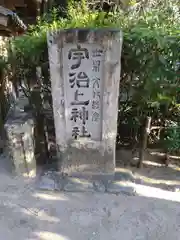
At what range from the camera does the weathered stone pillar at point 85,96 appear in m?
2.85

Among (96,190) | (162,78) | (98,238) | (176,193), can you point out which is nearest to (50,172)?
(96,190)

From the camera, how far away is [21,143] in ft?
10.6

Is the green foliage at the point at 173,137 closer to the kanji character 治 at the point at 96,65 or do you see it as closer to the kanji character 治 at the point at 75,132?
the kanji character 治 at the point at 75,132

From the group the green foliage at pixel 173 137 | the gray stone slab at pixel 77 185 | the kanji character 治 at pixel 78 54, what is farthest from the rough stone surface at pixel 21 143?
the green foliage at pixel 173 137

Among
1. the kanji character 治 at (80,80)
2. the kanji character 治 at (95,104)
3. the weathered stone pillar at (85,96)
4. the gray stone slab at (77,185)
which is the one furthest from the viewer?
the gray stone slab at (77,185)

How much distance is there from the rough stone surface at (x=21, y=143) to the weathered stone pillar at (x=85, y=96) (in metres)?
0.38

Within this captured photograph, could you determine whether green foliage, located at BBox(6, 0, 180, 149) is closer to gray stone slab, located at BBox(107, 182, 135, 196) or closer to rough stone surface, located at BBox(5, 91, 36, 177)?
rough stone surface, located at BBox(5, 91, 36, 177)

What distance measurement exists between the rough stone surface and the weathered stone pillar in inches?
15.0

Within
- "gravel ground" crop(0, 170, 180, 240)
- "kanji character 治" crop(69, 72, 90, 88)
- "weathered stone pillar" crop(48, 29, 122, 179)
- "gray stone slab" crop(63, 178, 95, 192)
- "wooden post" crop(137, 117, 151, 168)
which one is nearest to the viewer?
"gravel ground" crop(0, 170, 180, 240)

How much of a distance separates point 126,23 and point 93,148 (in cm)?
177

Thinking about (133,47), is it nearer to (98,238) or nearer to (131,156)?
(131,156)

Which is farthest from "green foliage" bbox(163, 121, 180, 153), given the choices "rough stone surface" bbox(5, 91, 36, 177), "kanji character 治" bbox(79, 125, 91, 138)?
"rough stone surface" bbox(5, 91, 36, 177)

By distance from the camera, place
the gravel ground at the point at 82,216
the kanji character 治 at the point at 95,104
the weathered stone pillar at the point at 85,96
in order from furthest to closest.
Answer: the kanji character 治 at the point at 95,104 < the weathered stone pillar at the point at 85,96 < the gravel ground at the point at 82,216

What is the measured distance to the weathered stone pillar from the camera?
2.85m
